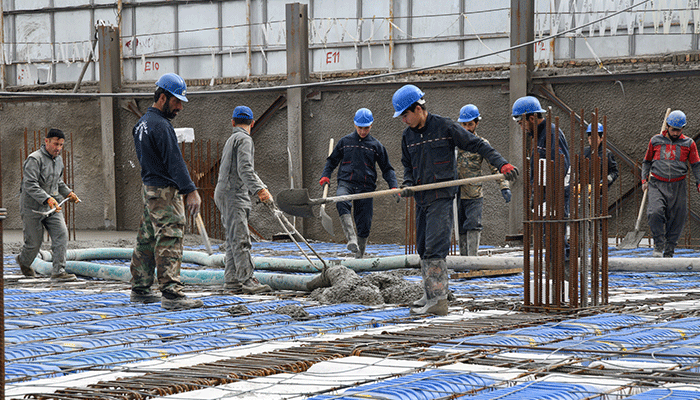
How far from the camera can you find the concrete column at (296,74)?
13.7 m

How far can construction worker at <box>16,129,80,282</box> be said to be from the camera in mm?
7984

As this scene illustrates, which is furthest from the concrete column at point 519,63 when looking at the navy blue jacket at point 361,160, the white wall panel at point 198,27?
the white wall panel at point 198,27

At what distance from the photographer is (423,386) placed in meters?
3.38

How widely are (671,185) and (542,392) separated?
7.01 meters

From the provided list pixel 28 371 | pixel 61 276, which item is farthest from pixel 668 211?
pixel 28 371

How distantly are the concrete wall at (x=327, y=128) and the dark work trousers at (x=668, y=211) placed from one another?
8.22 feet

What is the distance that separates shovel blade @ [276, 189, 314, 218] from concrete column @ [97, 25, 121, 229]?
8783mm

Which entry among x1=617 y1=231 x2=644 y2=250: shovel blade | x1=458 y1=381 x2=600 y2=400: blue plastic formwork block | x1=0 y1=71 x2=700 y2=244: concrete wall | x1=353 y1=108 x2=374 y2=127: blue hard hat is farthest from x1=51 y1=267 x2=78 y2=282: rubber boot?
x1=617 y1=231 x2=644 y2=250: shovel blade

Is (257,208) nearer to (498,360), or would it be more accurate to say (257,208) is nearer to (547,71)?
(547,71)

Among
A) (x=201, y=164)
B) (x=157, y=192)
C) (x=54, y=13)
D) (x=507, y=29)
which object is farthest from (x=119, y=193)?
(x=157, y=192)

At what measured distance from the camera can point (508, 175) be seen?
5496 millimetres

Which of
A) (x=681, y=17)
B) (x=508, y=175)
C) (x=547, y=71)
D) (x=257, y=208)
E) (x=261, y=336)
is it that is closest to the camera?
(x=261, y=336)

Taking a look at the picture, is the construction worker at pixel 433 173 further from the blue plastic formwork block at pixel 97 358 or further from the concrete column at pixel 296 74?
the concrete column at pixel 296 74

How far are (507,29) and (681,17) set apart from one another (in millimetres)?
2600
